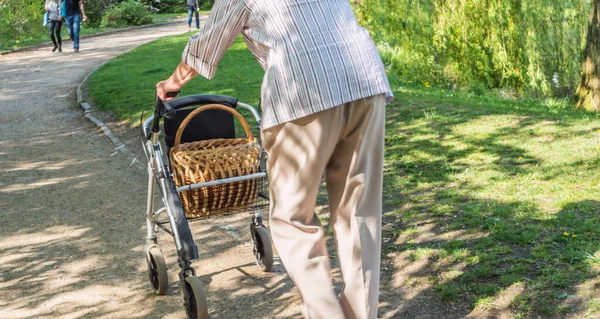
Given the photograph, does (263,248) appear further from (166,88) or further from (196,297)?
(166,88)

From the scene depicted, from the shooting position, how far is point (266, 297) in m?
4.87

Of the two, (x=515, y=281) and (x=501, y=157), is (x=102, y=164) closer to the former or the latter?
(x=501, y=157)

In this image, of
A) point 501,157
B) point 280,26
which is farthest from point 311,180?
point 501,157

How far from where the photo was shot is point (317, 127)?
324cm

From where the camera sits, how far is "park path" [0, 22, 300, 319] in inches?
193

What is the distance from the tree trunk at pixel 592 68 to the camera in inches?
442

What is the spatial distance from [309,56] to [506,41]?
1228 centimetres

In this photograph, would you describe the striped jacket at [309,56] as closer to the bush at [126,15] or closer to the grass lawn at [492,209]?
the grass lawn at [492,209]

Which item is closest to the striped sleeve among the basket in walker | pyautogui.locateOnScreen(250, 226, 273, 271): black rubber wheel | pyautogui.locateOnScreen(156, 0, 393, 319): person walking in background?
pyautogui.locateOnScreen(156, 0, 393, 319): person walking in background

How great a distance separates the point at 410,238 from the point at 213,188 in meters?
1.65

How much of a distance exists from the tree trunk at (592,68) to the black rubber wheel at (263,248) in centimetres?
764

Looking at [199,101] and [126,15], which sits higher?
[199,101]

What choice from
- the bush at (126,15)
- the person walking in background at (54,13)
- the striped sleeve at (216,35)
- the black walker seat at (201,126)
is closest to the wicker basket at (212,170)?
the black walker seat at (201,126)

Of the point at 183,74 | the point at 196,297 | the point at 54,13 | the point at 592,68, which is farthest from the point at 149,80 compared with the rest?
the point at 183,74
